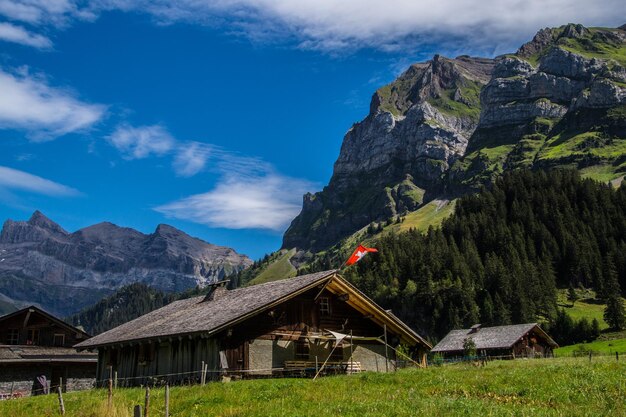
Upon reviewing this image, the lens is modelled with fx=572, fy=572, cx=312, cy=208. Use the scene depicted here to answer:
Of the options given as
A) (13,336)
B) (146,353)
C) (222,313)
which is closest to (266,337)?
(222,313)

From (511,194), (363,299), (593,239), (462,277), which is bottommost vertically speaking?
(363,299)

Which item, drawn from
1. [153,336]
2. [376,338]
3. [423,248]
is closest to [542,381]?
[376,338]

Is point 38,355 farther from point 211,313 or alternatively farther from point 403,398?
point 403,398

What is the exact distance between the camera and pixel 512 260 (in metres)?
149

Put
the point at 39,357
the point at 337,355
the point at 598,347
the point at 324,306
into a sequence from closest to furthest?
the point at 337,355
the point at 324,306
the point at 39,357
the point at 598,347

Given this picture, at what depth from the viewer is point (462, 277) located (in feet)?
472

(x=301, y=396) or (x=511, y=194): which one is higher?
(x=511, y=194)

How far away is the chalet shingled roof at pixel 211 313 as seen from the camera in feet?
101

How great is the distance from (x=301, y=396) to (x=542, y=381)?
8543 millimetres

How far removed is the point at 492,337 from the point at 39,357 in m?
69.8

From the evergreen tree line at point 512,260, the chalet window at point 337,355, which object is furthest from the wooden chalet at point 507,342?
the chalet window at point 337,355

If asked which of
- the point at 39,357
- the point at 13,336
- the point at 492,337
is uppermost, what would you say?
the point at 13,336

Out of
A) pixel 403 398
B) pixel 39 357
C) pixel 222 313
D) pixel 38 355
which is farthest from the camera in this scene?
pixel 38 355

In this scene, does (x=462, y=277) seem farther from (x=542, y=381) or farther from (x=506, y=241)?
(x=542, y=381)
